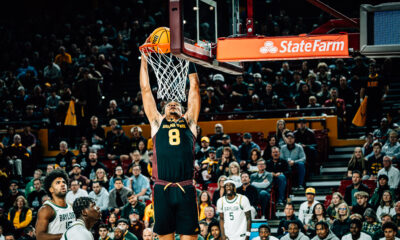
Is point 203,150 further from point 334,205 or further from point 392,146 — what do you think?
point 392,146

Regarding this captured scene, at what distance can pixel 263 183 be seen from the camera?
45.6ft

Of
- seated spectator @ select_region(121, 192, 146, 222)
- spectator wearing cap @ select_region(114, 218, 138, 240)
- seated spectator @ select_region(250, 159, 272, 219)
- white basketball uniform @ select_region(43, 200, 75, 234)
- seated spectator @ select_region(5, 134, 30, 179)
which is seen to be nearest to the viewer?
white basketball uniform @ select_region(43, 200, 75, 234)

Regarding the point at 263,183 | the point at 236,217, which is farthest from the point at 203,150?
the point at 236,217

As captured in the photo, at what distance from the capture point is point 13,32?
979 inches

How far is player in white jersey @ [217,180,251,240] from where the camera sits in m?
12.4

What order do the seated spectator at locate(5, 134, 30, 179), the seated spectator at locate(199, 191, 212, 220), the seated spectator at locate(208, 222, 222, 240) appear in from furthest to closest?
the seated spectator at locate(5, 134, 30, 179)
the seated spectator at locate(199, 191, 212, 220)
the seated spectator at locate(208, 222, 222, 240)

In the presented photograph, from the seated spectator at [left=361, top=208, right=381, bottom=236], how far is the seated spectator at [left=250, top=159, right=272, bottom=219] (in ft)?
7.26

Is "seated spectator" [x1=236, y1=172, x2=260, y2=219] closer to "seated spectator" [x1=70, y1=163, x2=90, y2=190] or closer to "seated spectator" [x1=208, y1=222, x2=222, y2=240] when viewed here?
"seated spectator" [x1=208, y1=222, x2=222, y2=240]

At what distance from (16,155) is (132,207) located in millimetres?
4668

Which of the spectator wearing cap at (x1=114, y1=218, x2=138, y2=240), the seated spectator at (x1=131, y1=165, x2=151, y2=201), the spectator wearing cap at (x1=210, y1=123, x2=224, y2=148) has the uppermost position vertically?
the spectator wearing cap at (x1=210, y1=123, x2=224, y2=148)

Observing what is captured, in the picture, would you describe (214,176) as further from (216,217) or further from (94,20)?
(94,20)

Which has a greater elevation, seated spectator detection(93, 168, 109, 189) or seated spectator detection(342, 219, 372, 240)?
seated spectator detection(93, 168, 109, 189)

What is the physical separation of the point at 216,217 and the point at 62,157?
198 inches

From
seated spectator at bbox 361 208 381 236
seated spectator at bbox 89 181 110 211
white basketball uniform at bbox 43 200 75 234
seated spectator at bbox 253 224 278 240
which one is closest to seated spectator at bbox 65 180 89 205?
seated spectator at bbox 89 181 110 211
